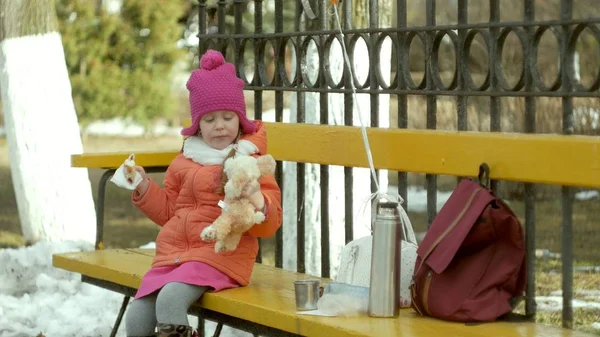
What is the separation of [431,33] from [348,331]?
138cm

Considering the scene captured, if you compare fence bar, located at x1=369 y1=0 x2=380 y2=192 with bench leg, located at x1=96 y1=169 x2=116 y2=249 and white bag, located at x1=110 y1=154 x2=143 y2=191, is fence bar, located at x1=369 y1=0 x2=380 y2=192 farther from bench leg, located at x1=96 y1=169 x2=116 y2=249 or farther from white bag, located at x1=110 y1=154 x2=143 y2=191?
bench leg, located at x1=96 y1=169 x2=116 y2=249

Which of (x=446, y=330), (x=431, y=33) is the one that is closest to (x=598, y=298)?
(x=431, y=33)

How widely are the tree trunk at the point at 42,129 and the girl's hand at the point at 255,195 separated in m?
5.21

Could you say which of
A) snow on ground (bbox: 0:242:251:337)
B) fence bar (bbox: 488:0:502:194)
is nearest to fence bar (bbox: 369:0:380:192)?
fence bar (bbox: 488:0:502:194)

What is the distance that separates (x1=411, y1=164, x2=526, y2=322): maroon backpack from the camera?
4.21 metres

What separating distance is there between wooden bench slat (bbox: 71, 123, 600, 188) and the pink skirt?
717mm

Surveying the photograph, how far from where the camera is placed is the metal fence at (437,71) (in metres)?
4.36

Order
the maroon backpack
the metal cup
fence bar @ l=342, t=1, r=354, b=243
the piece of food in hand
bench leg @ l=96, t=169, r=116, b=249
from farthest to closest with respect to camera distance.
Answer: bench leg @ l=96, t=169, r=116, b=249 → fence bar @ l=342, t=1, r=354, b=243 → the piece of food in hand → the metal cup → the maroon backpack

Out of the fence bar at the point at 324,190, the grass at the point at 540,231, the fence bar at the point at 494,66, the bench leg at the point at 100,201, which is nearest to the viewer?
the fence bar at the point at 494,66

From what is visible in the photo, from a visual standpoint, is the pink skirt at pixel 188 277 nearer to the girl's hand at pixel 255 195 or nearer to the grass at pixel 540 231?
the girl's hand at pixel 255 195

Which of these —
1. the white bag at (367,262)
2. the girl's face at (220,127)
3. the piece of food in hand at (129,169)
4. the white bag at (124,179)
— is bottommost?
the white bag at (367,262)

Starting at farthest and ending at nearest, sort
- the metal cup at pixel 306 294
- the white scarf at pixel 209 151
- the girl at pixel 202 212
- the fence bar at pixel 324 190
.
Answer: the fence bar at pixel 324 190 < the white scarf at pixel 209 151 < the girl at pixel 202 212 < the metal cup at pixel 306 294

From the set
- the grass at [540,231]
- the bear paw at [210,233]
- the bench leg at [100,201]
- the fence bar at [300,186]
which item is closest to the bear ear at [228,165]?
the bear paw at [210,233]

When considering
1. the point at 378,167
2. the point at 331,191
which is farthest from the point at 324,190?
the point at 331,191
